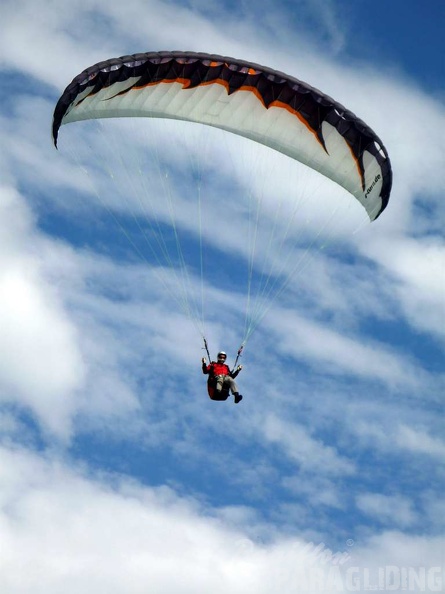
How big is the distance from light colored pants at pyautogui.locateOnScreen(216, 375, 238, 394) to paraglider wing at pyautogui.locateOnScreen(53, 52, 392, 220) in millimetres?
7057

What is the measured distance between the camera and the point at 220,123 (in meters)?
34.8

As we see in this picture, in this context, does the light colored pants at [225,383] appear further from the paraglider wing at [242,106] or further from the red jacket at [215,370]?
the paraglider wing at [242,106]

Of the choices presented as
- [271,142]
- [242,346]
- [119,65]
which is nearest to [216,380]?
[242,346]

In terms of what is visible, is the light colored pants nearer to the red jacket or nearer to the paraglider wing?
the red jacket

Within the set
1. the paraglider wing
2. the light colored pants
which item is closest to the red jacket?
the light colored pants

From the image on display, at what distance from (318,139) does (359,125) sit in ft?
4.50

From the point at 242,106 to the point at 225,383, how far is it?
8.38 meters

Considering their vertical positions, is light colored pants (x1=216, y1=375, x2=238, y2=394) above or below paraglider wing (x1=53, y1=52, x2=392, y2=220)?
below

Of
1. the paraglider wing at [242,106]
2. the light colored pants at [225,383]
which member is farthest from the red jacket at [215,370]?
the paraglider wing at [242,106]

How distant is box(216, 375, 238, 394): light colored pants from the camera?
33375 millimetres

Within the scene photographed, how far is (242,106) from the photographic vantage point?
112ft

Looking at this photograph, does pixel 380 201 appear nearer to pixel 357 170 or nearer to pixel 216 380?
pixel 357 170

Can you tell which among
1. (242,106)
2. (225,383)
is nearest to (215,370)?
(225,383)

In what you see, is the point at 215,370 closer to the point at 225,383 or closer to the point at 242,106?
the point at 225,383
